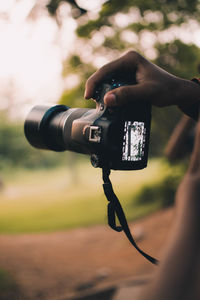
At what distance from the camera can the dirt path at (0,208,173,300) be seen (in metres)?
3.40

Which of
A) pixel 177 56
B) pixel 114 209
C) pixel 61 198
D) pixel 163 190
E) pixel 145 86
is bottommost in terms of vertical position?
pixel 61 198

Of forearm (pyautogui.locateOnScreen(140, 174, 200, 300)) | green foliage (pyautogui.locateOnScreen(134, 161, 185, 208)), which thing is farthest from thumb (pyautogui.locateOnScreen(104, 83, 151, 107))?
green foliage (pyautogui.locateOnScreen(134, 161, 185, 208))

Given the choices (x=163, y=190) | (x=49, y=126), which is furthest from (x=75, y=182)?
(x=49, y=126)

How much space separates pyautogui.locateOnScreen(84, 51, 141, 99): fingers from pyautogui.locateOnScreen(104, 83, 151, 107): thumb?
9 cm

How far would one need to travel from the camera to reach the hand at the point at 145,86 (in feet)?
2.50

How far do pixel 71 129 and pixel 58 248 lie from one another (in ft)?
14.3

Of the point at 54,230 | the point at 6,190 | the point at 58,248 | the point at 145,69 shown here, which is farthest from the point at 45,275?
the point at 6,190

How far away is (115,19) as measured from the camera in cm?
449

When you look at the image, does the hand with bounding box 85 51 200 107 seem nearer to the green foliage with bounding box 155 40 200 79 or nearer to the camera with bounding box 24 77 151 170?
the camera with bounding box 24 77 151 170

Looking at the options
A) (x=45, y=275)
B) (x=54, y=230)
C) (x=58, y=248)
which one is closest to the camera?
(x=45, y=275)

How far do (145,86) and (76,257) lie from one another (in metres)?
4.17

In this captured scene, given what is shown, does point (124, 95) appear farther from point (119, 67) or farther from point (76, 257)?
point (76, 257)

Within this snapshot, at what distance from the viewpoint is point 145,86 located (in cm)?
78

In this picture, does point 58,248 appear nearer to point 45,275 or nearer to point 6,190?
point 45,275
